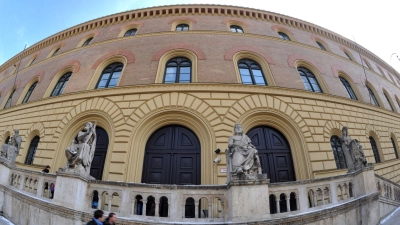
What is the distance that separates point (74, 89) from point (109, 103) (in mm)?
3204

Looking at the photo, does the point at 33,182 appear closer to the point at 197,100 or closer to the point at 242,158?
the point at 242,158

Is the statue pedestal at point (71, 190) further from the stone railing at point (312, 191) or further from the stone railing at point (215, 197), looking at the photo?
the stone railing at point (312, 191)

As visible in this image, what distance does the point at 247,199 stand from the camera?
19.0 ft

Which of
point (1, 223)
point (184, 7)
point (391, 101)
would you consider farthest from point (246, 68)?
point (391, 101)

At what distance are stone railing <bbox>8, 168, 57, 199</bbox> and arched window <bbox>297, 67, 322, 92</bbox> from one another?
1344 centimetres

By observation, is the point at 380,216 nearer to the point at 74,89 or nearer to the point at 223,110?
the point at 223,110

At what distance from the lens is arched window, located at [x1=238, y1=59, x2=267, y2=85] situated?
13.3 meters

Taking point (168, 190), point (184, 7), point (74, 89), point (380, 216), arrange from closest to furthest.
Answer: point (168, 190)
point (380, 216)
point (74, 89)
point (184, 7)

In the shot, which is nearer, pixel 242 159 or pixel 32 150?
pixel 242 159

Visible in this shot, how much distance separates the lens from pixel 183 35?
15055 mm

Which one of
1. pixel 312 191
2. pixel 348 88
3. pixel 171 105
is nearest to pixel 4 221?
pixel 171 105

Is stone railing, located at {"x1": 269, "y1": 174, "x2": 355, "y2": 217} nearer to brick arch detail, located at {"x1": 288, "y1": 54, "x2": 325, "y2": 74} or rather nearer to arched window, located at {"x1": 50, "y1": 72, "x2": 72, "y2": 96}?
brick arch detail, located at {"x1": 288, "y1": 54, "x2": 325, "y2": 74}

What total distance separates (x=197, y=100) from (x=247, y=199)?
656 centimetres

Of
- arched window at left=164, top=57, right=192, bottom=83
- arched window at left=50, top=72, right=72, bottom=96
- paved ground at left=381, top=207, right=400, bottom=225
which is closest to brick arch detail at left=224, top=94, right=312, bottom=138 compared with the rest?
arched window at left=164, top=57, right=192, bottom=83
